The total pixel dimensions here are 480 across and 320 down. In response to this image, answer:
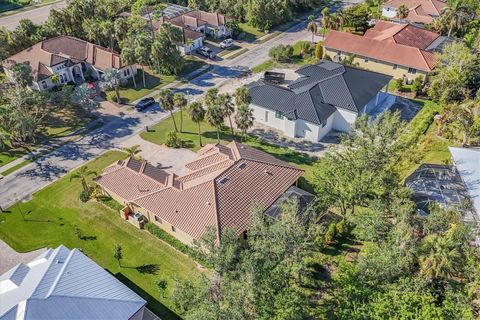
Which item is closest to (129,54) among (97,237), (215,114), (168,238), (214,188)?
(215,114)

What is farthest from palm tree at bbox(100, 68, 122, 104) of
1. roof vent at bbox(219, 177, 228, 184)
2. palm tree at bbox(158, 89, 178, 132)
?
roof vent at bbox(219, 177, 228, 184)

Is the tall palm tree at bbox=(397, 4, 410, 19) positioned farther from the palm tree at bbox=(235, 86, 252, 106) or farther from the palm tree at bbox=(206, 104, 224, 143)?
the palm tree at bbox=(206, 104, 224, 143)

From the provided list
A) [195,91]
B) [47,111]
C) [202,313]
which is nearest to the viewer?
[202,313]

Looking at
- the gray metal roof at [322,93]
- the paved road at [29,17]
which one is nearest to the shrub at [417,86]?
the gray metal roof at [322,93]

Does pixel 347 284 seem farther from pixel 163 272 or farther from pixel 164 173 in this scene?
pixel 164 173

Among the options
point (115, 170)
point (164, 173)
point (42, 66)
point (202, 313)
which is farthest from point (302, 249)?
point (42, 66)

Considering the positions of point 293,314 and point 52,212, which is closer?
point 293,314

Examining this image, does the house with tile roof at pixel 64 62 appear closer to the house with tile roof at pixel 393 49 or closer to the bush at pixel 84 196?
the bush at pixel 84 196
